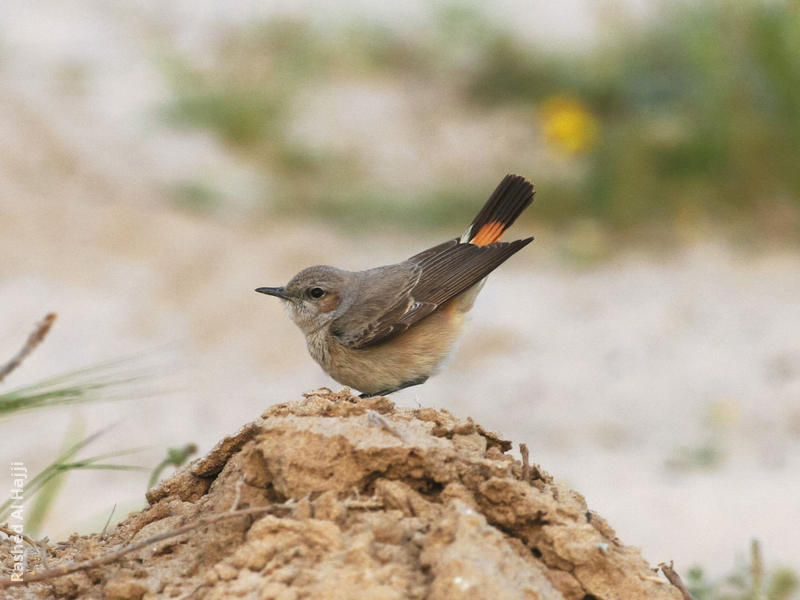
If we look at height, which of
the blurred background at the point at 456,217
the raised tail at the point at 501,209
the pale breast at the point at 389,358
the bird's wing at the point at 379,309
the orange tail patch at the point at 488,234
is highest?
the blurred background at the point at 456,217

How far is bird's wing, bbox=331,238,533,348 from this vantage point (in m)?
4.97

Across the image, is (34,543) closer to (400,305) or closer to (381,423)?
(381,423)

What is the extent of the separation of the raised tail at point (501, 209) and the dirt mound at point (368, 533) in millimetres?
2332

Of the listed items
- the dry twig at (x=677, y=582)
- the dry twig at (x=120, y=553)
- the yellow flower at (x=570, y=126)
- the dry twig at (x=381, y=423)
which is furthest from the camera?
the yellow flower at (x=570, y=126)

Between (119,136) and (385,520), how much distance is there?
9.60 m

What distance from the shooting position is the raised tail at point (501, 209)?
205 inches

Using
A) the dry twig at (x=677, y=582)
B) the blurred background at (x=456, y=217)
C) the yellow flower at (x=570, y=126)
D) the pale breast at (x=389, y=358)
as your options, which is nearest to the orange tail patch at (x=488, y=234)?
the pale breast at (x=389, y=358)

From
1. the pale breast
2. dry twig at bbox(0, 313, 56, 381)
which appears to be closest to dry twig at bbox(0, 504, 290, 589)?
dry twig at bbox(0, 313, 56, 381)

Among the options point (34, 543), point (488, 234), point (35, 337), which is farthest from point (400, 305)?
point (35, 337)

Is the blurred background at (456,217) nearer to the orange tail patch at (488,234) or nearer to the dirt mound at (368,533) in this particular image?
the orange tail patch at (488,234)

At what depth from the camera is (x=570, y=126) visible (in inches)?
416

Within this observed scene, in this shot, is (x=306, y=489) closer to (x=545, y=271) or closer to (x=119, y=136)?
(x=545, y=271)

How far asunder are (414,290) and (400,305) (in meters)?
0.13

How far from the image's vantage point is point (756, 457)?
6988mm
